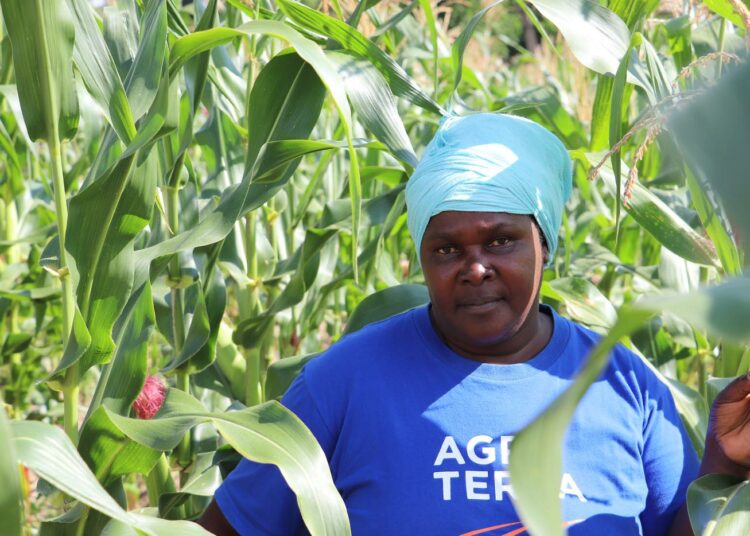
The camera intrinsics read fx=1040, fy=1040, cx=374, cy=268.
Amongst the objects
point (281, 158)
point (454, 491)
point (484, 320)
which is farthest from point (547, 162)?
point (454, 491)

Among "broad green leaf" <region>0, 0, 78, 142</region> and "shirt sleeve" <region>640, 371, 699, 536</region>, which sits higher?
"broad green leaf" <region>0, 0, 78, 142</region>

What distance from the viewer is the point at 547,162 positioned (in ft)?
4.93

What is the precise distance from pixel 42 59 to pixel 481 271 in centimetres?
62

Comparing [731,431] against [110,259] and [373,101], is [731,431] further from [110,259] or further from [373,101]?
[110,259]

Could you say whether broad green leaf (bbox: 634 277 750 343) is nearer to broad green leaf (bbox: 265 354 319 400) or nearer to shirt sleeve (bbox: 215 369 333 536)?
shirt sleeve (bbox: 215 369 333 536)

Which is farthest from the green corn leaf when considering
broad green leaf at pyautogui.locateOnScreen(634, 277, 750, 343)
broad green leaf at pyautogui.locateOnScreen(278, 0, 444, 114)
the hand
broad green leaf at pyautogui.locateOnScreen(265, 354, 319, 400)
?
broad green leaf at pyautogui.locateOnScreen(265, 354, 319, 400)

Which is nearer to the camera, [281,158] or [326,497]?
[326,497]

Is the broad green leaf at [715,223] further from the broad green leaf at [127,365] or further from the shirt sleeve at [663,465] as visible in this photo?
the broad green leaf at [127,365]

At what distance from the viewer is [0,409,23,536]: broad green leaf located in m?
0.84

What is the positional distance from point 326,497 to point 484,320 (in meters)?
0.35

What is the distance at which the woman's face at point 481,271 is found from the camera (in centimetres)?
140

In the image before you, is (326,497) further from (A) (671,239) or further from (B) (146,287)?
(A) (671,239)

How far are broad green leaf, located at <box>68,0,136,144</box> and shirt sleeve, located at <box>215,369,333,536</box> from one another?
0.45 metres

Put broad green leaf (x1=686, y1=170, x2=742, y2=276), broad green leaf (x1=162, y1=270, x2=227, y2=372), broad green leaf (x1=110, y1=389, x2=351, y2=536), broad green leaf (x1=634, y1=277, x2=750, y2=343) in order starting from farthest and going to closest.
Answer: broad green leaf (x1=162, y1=270, x2=227, y2=372) → broad green leaf (x1=686, y1=170, x2=742, y2=276) → broad green leaf (x1=110, y1=389, x2=351, y2=536) → broad green leaf (x1=634, y1=277, x2=750, y2=343)
